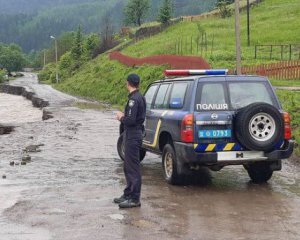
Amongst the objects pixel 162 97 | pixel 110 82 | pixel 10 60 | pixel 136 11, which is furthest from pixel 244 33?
pixel 10 60

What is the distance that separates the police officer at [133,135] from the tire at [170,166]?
1488mm

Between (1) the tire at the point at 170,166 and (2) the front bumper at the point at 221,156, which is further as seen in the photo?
(1) the tire at the point at 170,166

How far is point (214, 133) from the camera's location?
28.7 ft

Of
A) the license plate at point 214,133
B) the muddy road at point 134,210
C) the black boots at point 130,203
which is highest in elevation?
the license plate at point 214,133

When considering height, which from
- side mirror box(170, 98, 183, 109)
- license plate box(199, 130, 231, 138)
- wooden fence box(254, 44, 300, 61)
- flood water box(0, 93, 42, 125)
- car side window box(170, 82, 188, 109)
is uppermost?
wooden fence box(254, 44, 300, 61)

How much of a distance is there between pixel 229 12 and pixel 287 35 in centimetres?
2793

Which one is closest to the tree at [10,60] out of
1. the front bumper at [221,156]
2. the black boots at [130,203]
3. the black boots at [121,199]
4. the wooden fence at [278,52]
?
the wooden fence at [278,52]

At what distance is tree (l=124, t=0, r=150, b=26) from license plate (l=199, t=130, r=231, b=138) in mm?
104939

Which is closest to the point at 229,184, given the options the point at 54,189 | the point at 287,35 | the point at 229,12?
the point at 54,189

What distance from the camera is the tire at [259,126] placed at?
8531mm

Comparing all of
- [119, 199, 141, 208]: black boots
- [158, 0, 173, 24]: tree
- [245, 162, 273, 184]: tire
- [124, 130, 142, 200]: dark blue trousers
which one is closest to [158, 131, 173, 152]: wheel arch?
[245, 162, 273, 184]: tire

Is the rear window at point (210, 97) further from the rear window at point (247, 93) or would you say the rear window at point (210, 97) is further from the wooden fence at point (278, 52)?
the wooden fence at point (278, 52)

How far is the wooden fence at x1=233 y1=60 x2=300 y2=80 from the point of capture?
98.4ft

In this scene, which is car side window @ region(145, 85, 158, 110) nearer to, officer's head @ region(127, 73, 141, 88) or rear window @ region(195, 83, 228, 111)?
rear window @ region(195, 83, 228, 111)
